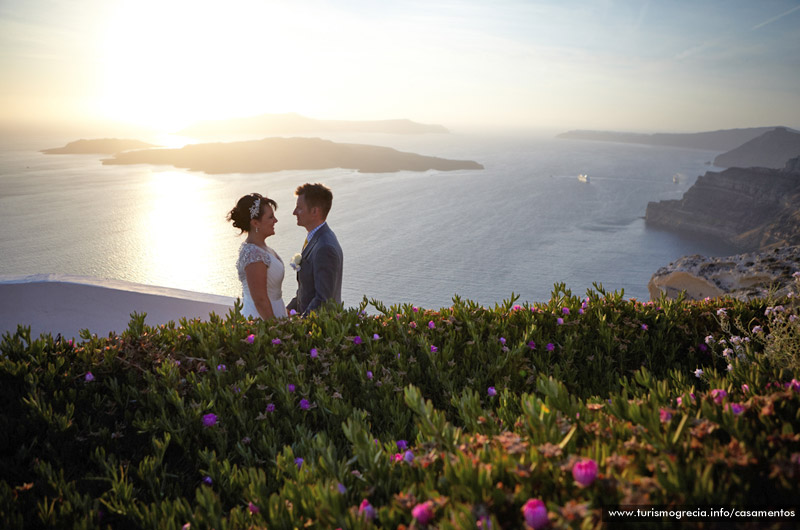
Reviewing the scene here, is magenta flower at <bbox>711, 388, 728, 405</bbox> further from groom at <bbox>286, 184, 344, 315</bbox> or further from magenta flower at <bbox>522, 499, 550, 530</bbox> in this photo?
groom at <bbox>286, 184, 344, 315</bbox>

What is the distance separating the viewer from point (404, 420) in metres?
3.05

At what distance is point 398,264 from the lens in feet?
179

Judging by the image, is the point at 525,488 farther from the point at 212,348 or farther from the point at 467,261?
the point at 467,261

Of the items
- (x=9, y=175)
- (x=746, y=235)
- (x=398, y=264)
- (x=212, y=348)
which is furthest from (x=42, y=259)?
(x=746, y=235)

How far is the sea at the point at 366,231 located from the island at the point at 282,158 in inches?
200

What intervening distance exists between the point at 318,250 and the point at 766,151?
211871 millimetres

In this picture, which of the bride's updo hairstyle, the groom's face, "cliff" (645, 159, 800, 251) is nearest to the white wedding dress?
the bride's updo hairstyle

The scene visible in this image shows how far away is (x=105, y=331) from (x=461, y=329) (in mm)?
7440

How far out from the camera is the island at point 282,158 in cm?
9631

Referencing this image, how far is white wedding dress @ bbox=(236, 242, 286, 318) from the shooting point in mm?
4965

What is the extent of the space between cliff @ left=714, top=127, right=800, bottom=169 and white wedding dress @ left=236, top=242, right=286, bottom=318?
191188 mm

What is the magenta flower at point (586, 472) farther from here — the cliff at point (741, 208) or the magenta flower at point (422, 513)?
the cliff at point (741, 208)

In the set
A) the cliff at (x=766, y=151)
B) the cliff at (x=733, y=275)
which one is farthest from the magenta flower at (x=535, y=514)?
the cliff at (x=766, y=151)

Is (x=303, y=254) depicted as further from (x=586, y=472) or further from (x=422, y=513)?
(x=586, y=472)
